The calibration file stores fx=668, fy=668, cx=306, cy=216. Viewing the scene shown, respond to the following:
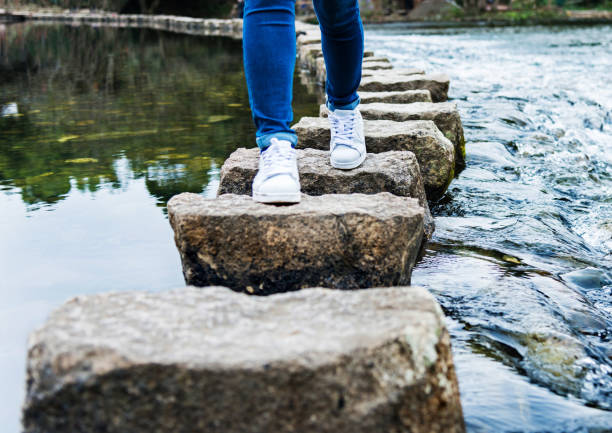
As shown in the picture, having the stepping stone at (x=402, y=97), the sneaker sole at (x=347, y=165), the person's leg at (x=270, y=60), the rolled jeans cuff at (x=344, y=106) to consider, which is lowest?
the sneaker sole at (x=347, y=165)

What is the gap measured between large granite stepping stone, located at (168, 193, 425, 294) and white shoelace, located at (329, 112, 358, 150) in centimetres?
55

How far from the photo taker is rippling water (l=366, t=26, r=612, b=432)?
52.5 inches

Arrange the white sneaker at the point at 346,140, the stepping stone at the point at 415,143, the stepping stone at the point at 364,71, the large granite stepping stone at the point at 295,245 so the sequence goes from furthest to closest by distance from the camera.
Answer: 1. the stepping stone at the point at 364,71
2. the stepping stone at the point at 415,143
3. the white sneaker at the point at 346,140
4. the large granite stepping stone at the point at 295,245

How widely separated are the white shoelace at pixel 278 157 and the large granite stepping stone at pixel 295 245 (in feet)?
0.60

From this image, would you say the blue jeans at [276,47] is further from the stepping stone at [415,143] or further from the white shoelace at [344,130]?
the stepping stone at [415,143]

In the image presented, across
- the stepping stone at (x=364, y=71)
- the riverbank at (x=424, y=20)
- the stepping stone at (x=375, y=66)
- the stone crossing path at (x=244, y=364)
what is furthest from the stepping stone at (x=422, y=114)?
the riverbank at (x=424, y=20)

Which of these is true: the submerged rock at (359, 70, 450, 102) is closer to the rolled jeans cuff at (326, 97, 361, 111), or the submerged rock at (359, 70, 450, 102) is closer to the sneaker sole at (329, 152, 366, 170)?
the rolled jeans cuff at (326, 97, 361, 111)

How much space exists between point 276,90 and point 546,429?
1.12m

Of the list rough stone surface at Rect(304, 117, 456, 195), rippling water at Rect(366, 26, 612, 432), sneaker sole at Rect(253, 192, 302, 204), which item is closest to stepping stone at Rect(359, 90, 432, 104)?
rippling water at Rect(366, 26, 612, 432)

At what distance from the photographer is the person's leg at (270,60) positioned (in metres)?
1.82

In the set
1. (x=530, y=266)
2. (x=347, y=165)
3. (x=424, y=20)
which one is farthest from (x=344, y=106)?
(x=424, y=20)

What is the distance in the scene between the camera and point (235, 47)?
33.6ft

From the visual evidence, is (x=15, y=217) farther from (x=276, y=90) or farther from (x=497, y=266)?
(x=497, y=266)

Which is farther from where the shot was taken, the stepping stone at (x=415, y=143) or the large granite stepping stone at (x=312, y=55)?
the large granite stepping stone at (x=312, y=55)
